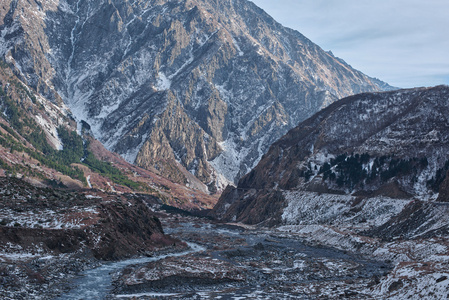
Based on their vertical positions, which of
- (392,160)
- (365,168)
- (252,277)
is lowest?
(252,277)

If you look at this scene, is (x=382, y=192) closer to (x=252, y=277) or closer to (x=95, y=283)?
(x=252, y=277)

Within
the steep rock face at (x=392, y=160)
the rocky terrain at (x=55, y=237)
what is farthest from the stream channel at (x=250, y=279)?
the steep rock face at (x=392, y=160)

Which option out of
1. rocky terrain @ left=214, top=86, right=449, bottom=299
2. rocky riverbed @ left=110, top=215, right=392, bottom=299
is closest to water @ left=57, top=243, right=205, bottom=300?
rocky riverbed @ left=110, top=215, right=392, bottom=299

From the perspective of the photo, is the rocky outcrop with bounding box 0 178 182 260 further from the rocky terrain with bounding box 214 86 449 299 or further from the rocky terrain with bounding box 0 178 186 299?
the rocky terrain with bounding box 214 86 449 299

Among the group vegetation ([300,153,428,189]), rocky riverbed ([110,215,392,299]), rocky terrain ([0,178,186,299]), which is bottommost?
rocky riverbed ([110,215,392,299])

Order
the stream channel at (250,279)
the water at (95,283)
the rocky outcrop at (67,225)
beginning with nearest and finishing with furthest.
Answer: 1. the water at (95,283)
2. the stream channel at (250,279)
3. the rocky outcrop at (67,225)

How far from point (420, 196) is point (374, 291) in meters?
96.4

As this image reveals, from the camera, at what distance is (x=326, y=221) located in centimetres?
14775

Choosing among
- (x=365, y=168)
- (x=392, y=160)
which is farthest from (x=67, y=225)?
(x=392, y=160)

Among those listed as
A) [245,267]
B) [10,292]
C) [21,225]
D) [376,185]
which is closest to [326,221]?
[376,185]

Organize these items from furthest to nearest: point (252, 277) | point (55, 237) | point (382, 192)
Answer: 1. point (382, 192)
2. point (252, 277)
3. point (55, 237)

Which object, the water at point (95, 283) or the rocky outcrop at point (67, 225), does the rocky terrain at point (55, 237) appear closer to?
the rocky outcrop at point (67, 225)

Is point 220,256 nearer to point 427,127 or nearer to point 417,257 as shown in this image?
point 417,257

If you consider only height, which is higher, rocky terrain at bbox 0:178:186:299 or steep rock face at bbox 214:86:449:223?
steep rock face at bbox 214:86:449:223
